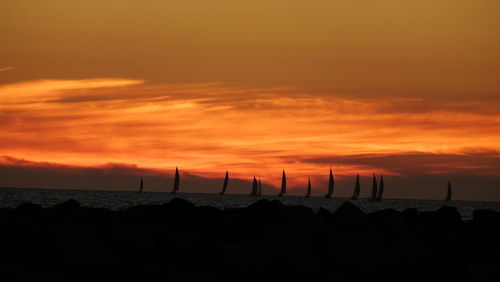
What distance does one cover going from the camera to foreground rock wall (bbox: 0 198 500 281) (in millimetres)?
11305

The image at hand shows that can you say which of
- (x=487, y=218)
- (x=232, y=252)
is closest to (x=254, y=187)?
(x=487, y=218)

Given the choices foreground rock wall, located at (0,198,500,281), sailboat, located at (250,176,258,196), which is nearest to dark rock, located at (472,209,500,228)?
foreground rock wall, located at (0,198,500,281)

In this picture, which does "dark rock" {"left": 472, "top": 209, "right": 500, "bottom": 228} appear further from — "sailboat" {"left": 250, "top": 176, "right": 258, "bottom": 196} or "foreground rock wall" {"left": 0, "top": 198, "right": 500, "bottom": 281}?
"sailboat" {"left": 250, "top": 176, "right": 258, "bottom": 196}

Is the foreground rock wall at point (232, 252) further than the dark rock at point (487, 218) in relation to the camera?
No

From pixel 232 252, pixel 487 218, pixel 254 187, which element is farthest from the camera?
pixel 254 187

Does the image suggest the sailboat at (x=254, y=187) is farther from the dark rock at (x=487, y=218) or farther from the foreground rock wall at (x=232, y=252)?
the foreground rock wall at (x=232, y=252)

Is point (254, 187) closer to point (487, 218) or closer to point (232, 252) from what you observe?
point (487, 218)

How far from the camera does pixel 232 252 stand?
12062 mm

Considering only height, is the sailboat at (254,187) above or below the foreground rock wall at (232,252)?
above

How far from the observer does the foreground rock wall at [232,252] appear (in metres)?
11.3

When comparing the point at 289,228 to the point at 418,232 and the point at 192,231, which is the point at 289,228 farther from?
the point at 418,232

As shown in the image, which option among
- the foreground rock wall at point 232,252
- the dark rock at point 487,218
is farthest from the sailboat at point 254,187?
the foreground rock wall at point 232,252

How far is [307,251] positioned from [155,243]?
261 centimetres

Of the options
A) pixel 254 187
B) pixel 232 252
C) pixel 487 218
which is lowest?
pixel 232 252
